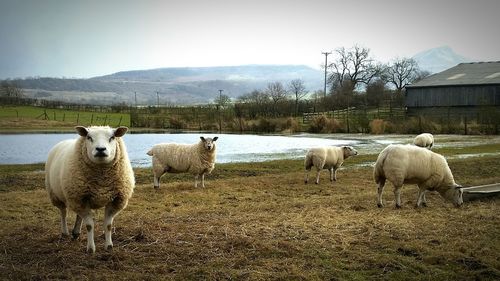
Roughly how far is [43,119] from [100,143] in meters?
69.8

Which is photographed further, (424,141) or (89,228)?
(424,141)

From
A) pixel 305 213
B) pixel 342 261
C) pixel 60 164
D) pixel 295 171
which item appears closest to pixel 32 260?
pixel 60 164

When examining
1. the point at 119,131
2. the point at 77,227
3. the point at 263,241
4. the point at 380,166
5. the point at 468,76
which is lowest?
the point at 263,241

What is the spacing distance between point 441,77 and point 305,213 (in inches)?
2496

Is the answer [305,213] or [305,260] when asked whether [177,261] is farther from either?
[305,213]

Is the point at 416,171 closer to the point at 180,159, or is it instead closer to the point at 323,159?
the point at 323,159

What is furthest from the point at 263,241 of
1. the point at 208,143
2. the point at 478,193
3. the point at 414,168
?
the point at 208,143

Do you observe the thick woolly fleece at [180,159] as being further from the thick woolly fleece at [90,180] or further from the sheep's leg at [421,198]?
the thick woolly fleece at [90,180]

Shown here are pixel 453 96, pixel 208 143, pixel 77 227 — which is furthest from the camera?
pixel 453 96

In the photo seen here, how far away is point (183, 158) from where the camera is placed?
17.8m

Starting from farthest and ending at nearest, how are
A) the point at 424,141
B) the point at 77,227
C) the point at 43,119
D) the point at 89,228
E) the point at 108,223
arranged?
1. the point at 43,119
2. the point at 424,141
3. the point at 77,227
4. the point at 108,223
5. the point at 89,228

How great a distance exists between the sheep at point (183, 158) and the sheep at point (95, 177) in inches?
348

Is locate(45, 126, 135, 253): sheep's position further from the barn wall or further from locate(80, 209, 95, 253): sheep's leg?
the barn wall

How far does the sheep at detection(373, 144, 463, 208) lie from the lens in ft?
40.3
